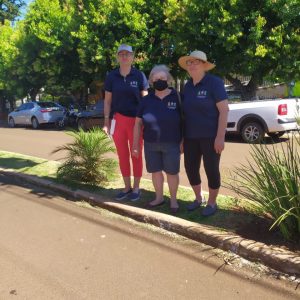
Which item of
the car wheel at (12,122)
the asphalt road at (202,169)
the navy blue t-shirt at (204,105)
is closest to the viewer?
the navy blue t-shirt at (204,105)

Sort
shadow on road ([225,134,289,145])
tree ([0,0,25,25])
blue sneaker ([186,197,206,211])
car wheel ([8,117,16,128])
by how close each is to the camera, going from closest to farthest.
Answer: blue sneaker ([186,197,206,211]) → shadow on road ([225,134,289,145]) → car wheel ([8,117,16,128]) → tree ([0,0,25,25])

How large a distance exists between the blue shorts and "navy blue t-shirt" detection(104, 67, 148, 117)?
697 mm

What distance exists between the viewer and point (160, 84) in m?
4.86

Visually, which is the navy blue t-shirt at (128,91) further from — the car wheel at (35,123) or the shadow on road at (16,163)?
the car wheel at (35,123)

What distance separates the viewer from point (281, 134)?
12.5 m

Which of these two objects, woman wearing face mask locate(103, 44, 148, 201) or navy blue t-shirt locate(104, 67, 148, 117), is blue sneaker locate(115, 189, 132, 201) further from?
navy blue t-shirt locate(104, 67, 148, 117)

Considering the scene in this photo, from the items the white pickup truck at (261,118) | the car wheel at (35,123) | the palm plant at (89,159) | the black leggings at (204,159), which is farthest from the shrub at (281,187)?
the car wheel at (35,123)

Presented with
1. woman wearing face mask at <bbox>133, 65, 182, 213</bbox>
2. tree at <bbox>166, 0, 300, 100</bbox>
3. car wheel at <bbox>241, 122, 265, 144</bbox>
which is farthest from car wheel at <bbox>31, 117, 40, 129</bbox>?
woman wearing face mask at <bbox>133, 65, 182, 213</bbox>

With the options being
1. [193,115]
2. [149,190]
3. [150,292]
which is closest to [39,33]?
[149,190]

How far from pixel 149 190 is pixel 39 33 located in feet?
54.4

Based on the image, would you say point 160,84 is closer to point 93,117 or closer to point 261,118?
point 261,118

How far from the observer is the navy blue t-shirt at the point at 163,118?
4.89 meters

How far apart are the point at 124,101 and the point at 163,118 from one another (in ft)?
2.90

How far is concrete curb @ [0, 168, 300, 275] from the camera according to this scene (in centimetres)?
372
